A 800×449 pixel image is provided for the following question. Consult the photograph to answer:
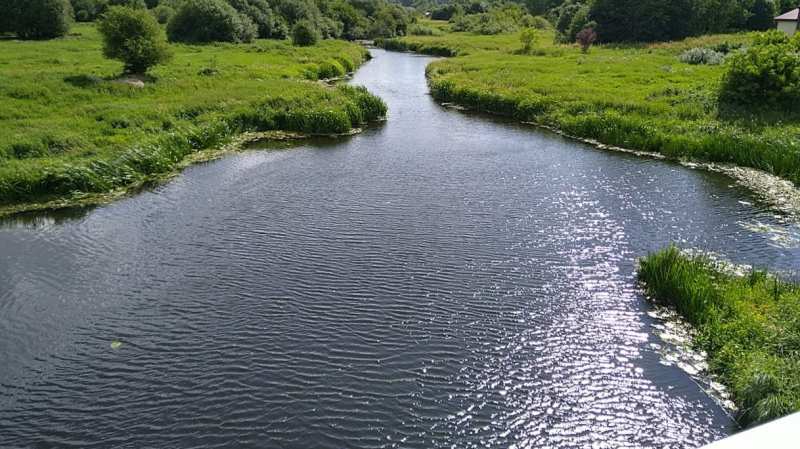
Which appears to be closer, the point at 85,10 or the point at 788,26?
the point at 788,26

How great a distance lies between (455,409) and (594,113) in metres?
27.2

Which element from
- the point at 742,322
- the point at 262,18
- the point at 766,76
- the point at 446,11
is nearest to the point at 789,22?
the point at 766,76

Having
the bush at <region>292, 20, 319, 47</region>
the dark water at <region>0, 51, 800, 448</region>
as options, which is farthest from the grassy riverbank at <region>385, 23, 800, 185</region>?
the bush at <region>292, 20, 319, 47</region>

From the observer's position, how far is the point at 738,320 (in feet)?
40.2

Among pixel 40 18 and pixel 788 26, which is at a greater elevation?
pixel 788 26

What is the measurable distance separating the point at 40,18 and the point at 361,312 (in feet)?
219

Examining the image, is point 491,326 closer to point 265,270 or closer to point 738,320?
point 738,320

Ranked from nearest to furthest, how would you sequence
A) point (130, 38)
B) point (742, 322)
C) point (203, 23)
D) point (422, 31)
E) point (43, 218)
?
1. point (742, 322)
2. point (43, 218)
3. point (130, 38)
4. point (203, 23)
5. point (422, 31)

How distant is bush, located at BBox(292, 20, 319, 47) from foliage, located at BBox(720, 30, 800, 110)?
54.5m

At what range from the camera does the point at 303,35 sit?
73.4 m

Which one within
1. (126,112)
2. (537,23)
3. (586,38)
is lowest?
(126,112)

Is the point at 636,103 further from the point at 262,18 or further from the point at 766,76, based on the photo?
the point at 262,18

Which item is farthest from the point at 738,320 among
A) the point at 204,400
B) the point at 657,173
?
the point at 657,173

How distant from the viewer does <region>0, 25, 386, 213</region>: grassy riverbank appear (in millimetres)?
22328
